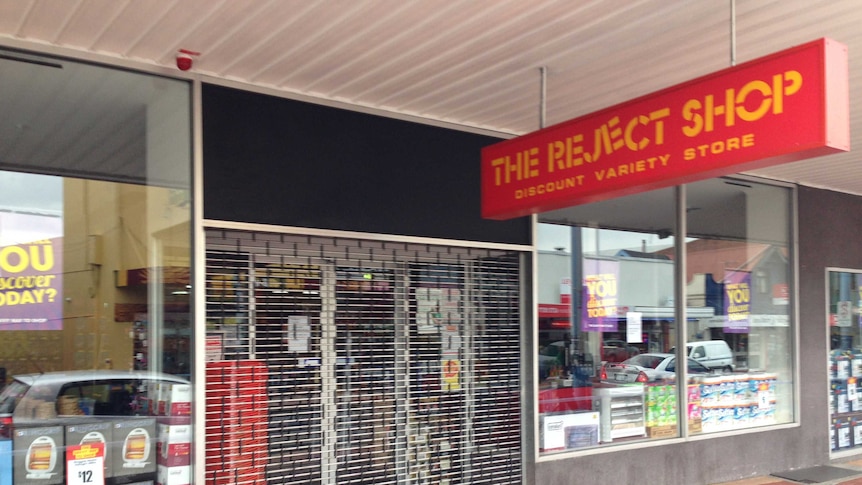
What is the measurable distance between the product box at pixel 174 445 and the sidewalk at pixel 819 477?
5.54 meters

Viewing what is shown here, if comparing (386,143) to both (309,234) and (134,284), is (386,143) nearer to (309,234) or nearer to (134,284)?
(309,234)

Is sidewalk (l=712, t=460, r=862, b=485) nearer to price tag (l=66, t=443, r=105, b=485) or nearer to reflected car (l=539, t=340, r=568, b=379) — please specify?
reflected car (l=539, t=340, r=568, b=379)

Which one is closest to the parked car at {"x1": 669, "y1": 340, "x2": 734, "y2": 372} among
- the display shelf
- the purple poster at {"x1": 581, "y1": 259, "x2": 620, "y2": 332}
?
the display shelf

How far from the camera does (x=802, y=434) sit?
830 cm

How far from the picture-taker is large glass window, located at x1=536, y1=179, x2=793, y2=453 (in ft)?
21.7

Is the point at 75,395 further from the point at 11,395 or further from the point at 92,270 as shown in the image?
the point at 92,270

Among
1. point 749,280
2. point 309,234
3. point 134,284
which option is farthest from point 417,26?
point 749,280

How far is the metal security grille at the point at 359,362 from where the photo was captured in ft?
16.4

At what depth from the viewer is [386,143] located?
566 centimetres

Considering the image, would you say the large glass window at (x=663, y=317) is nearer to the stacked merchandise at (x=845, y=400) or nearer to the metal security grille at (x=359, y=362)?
the metal security grille at (x=359, y=362)

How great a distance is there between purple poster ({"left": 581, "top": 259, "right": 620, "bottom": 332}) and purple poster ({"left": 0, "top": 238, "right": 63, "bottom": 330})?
4.45 metres

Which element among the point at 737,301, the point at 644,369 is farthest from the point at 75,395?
the point at 737,301

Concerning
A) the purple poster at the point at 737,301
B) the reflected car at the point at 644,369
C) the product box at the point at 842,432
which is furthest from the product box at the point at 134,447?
the product box at the point at 842,432

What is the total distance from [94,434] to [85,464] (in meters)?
0.19
